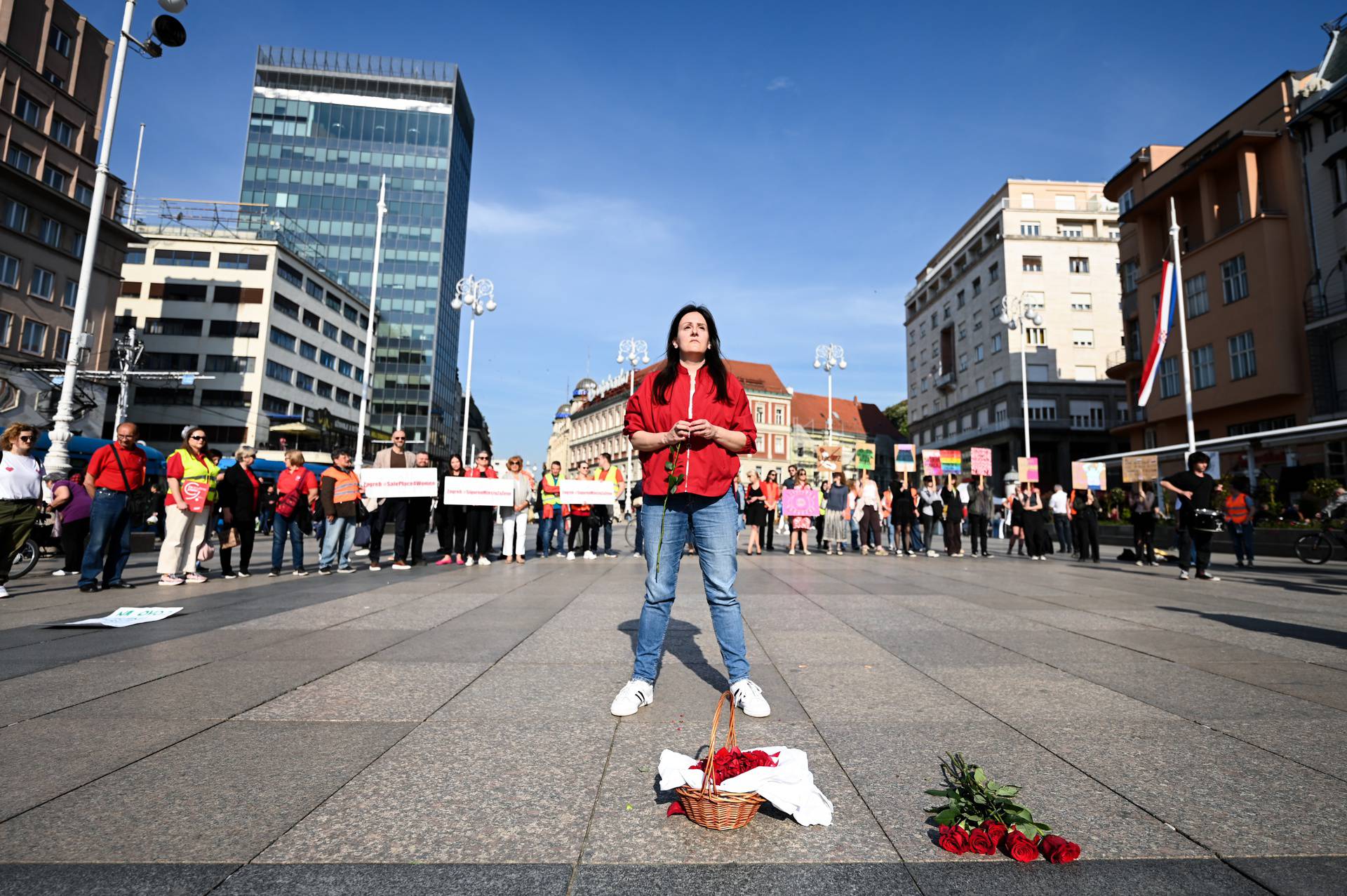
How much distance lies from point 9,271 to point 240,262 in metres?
28.9

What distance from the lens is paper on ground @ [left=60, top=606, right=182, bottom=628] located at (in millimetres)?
Answer: 5781

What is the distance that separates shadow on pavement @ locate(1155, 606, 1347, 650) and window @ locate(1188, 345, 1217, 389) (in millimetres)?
32676

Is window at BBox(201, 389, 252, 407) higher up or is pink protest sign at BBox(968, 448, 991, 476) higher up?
window at BBox(201, 389, 252, 407)

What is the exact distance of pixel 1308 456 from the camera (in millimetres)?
21656

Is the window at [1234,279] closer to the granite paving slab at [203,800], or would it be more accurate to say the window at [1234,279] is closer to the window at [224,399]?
the granite paving slab at [203,800]

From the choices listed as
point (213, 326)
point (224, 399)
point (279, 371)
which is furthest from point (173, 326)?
point (279, 371)

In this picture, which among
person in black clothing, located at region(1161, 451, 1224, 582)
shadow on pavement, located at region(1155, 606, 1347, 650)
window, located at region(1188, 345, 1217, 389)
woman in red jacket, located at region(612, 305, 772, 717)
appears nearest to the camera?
woman in red jacket, located at region(612, 305, 772, 717)

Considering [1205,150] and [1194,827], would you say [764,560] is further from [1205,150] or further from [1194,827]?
[1205,150]

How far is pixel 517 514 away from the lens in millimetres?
13586

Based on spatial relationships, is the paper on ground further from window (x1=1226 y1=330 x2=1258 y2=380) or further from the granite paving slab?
window (x1=1226 y1=330 x2=1258 y2=380)

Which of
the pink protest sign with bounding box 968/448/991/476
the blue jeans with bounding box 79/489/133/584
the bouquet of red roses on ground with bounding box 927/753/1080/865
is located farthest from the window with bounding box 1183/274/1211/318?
the blue jeans with bounding box 79/489/133/584

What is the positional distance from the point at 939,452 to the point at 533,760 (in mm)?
41748

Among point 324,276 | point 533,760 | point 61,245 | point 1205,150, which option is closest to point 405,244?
point 324,276

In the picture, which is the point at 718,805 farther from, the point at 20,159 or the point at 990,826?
the point at 20,159
